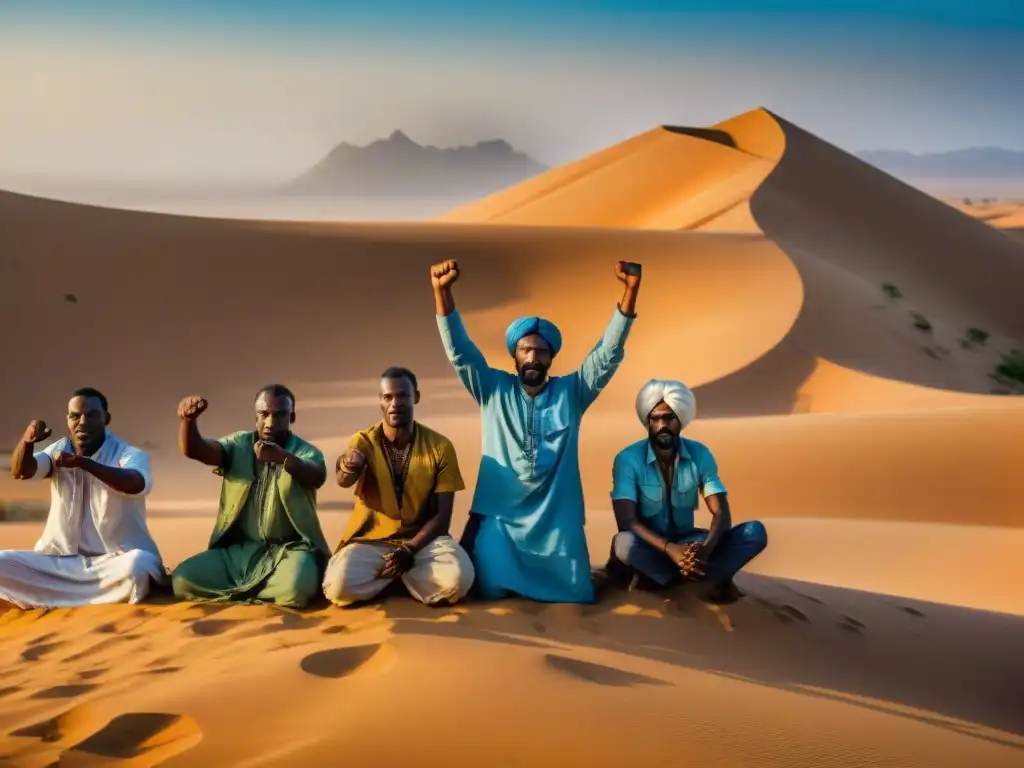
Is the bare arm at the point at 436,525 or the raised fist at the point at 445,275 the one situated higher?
the raised fist at the point at 445,275

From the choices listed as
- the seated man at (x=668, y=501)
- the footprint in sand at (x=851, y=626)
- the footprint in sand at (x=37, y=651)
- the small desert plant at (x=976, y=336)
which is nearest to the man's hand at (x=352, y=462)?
the seated man at (x=668, y=501)

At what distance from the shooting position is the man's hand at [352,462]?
605 cm

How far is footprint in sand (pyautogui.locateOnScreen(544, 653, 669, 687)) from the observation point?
188 inches

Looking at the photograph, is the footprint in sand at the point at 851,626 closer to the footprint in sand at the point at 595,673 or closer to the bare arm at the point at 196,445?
the footprint in sand at the point at 595,673

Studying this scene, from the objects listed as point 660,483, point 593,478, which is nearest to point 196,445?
point 660,483

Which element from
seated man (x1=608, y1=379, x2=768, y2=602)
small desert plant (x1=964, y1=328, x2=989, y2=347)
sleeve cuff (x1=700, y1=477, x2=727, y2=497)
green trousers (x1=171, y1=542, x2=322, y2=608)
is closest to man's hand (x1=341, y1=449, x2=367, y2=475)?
green trousers (x1=171, y1=542, x2=322, y2=608)

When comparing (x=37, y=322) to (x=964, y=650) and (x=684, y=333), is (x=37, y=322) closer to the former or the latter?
(x=684, y=333)

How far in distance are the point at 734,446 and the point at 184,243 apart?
51.6 feet

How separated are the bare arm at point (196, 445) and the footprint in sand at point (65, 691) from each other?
4.39 feet

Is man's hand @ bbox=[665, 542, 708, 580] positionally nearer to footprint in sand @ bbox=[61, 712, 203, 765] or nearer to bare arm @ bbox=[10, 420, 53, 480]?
footprint in sand @ bbox=[61, 712, 203, 765]

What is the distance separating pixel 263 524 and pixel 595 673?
2.35m

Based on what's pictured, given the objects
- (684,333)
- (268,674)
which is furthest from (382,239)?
(268,674)

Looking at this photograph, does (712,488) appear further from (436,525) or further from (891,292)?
(891,292)

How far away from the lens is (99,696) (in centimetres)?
478
